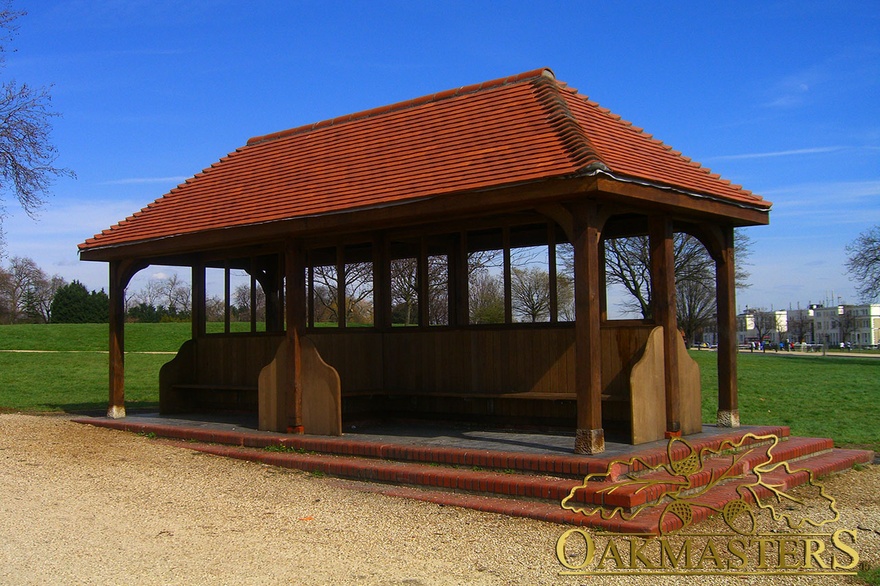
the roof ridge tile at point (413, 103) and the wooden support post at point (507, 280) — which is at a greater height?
the roof ridge tile at point (413, 103)

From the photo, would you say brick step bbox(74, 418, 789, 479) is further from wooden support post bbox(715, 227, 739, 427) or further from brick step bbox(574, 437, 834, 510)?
wooden support post bbox(715, 227, 739, 427)

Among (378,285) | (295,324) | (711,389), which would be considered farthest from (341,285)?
(711,389)

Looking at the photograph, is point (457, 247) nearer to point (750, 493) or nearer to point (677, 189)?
point (677, 189)

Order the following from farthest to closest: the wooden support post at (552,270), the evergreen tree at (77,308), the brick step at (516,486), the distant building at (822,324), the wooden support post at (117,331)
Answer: the distant building at (822,324) → the evergreen tree at (77,308) → the wooden support post at (117,331) → the wooden support post at (552,270) → the brick step at (516,486)

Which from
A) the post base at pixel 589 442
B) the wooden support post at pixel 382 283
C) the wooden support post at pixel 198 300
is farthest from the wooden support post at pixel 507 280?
the wooden support post at pixel 198 300

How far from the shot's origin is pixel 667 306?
9.77 metres

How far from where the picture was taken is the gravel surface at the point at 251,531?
5.83 meters

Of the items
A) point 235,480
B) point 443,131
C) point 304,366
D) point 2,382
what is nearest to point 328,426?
point 304,366

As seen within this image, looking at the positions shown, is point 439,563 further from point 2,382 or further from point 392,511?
point 2,382

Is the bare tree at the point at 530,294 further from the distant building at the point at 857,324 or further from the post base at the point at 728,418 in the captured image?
the distant building at the point at 857,324

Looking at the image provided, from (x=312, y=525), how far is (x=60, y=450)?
552 centimetres

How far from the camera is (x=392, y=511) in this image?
787 centimetres

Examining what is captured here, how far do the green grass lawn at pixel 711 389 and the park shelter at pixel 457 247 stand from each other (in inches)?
148

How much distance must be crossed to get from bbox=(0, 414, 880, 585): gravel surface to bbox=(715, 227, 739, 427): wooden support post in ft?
5.98
